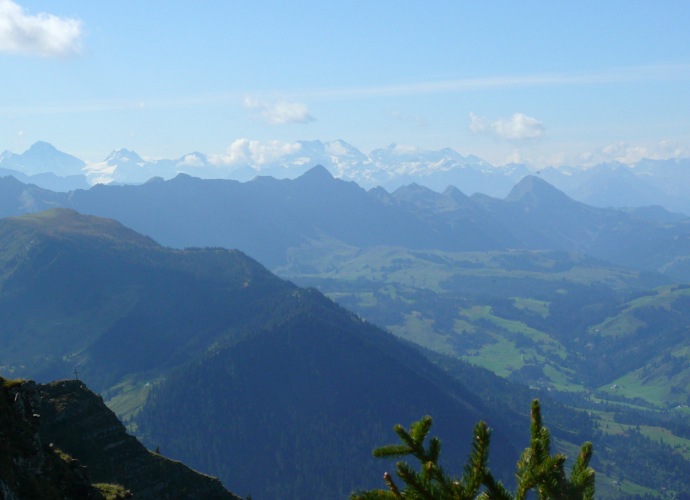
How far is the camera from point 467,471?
1823cm

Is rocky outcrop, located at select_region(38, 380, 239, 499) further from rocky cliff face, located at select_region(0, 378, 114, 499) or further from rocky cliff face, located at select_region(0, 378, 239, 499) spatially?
rocky cliff face, located at select_region(0, 378, 114, 499)

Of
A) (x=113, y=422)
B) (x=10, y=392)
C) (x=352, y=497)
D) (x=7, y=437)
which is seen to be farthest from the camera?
(x=113, y=422)

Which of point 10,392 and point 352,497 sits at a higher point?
point 352,497

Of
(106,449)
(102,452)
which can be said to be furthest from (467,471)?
(106,449)

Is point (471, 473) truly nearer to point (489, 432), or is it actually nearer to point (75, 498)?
point (489, 432)

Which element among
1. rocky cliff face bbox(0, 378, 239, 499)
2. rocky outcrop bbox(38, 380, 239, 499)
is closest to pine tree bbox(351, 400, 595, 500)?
rocky cliff face bbox(0, 378, 239, 499)

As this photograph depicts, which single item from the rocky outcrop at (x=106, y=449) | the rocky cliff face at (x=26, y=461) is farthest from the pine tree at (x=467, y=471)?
the rocky outcrop at (x=106, y=449)

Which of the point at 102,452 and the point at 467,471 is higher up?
the point at 467,471

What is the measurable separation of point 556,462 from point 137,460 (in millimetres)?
91477

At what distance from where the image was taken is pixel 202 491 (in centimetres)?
9969

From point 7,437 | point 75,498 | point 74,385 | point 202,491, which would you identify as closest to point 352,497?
point 7,437

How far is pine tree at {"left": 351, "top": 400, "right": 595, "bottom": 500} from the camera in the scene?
1794 centimetres

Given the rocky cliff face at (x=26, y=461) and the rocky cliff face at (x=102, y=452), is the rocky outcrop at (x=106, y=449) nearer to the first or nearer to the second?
the rocky cliff face at (x=102, y=452)

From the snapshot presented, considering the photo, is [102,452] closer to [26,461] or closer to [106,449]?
[106,449]
